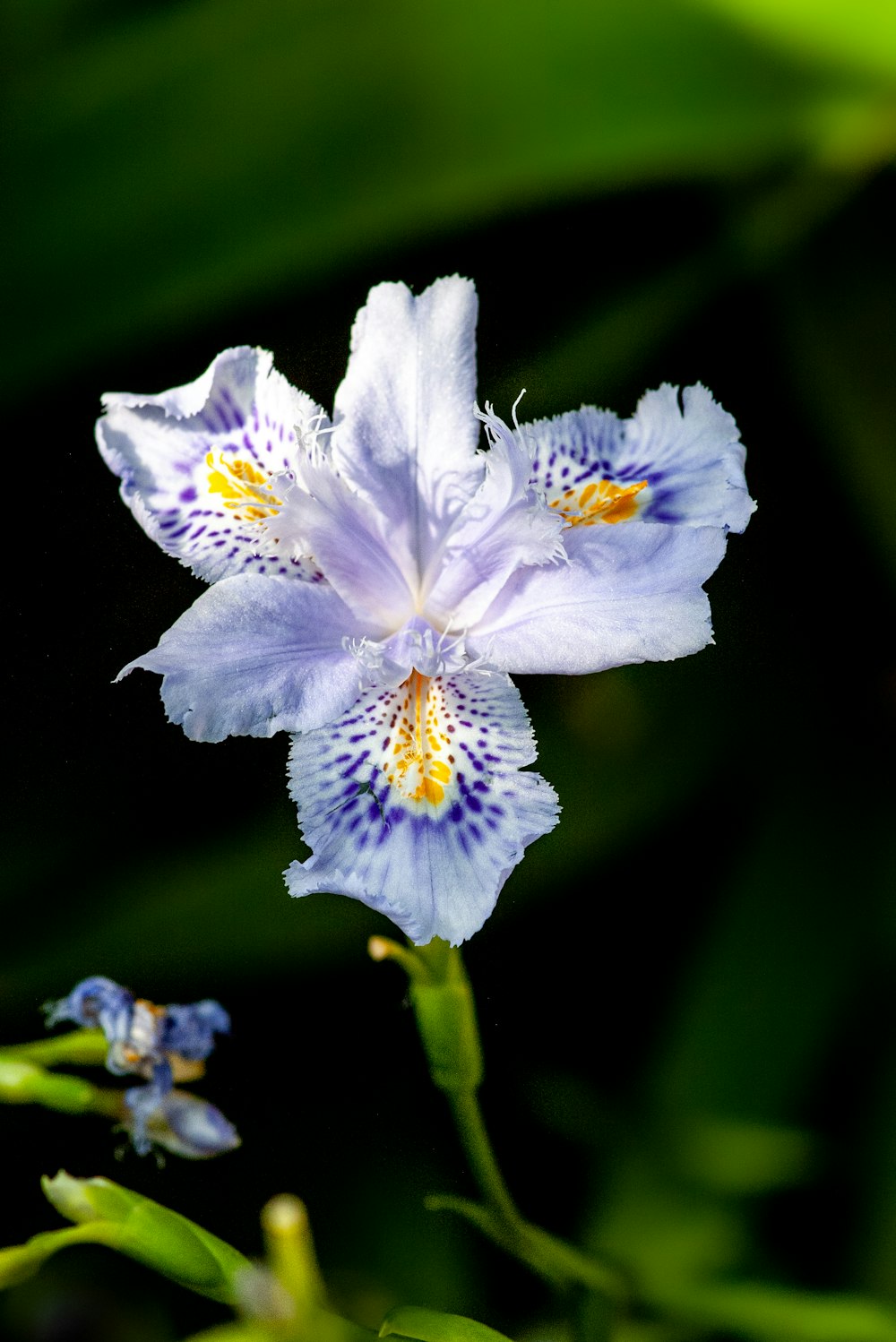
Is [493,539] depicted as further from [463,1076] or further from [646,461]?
[463,1076]

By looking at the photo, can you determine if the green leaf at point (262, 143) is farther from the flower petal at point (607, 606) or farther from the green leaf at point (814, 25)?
the flower petal at point (607, 606)

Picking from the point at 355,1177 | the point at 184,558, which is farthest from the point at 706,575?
the point at 355,1177

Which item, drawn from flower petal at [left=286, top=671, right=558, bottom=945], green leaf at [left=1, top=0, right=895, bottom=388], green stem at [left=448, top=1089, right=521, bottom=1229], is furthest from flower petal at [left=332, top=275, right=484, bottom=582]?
green leaf at [left=1, top=0, right=895, bottom=388]

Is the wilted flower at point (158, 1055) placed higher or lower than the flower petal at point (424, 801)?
lower

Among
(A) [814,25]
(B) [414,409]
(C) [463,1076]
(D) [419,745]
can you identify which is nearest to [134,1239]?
(C) [463,1076]

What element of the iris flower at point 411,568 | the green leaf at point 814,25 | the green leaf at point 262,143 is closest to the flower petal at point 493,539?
the iris flower at point 411,568

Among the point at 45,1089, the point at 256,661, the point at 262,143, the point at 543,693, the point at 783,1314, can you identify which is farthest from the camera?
the point at 543,693
